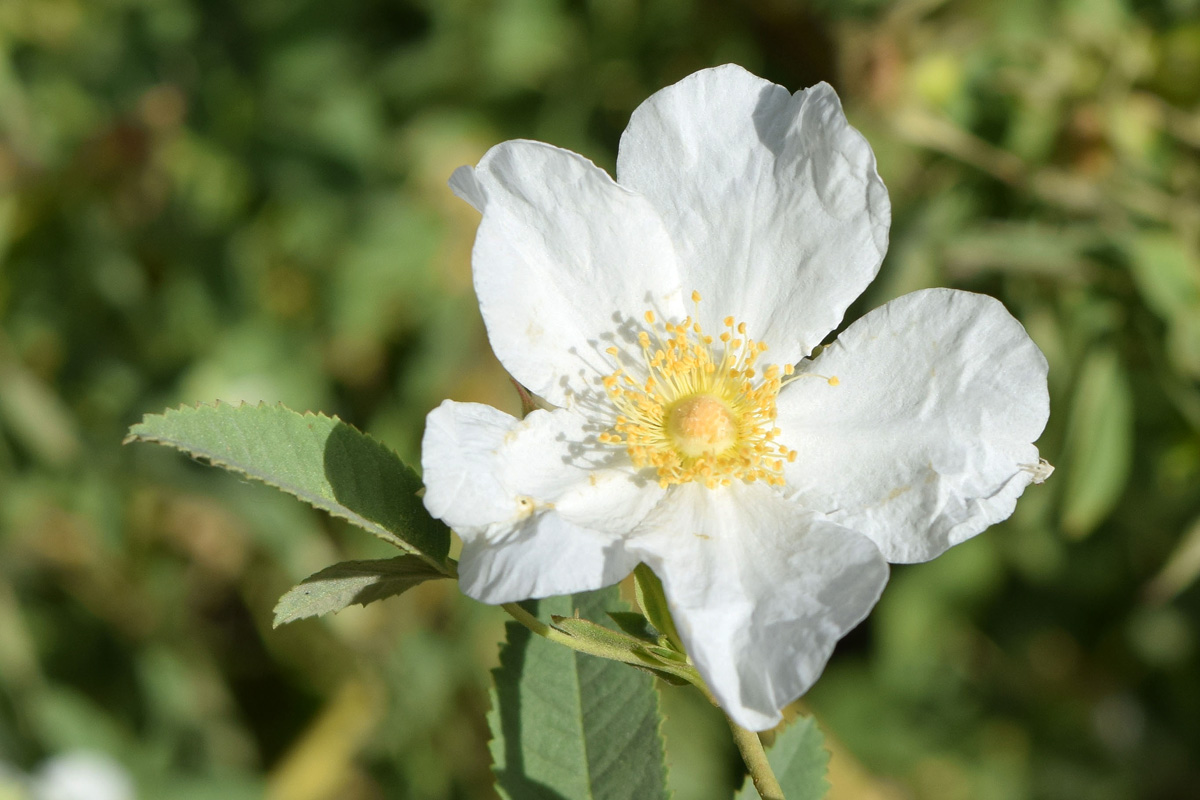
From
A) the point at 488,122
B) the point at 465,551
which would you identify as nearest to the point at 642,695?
the point at 465,551

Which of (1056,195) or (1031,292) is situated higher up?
(1056,195)

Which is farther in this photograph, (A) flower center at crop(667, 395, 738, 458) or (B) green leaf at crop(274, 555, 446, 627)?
(A) flower center at crop(667, 395, 738, 458)

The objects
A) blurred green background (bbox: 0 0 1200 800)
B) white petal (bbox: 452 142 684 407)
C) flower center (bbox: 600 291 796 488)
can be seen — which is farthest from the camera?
blurred green background (bbox: 0 0 1200 800)

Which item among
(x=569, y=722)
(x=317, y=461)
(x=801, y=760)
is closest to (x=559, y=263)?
(x=317, y=461)

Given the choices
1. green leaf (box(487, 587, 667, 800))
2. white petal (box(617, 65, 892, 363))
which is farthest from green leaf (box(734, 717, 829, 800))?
white petal (box(617, 65, 892, 363))

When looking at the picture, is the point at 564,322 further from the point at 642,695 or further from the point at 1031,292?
the point at 1031,292

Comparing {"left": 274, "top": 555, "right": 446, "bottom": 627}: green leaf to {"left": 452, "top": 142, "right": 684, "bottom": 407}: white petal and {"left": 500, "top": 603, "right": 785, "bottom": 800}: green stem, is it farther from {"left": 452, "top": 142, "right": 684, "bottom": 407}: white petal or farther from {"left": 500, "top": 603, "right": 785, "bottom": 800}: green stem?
{"left": 452, "top": 142, "right": 684, "bottom": 407}: white petal

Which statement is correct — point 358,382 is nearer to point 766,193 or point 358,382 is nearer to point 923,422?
point 766,193

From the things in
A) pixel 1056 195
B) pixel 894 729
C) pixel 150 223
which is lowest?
pixel 894 729
